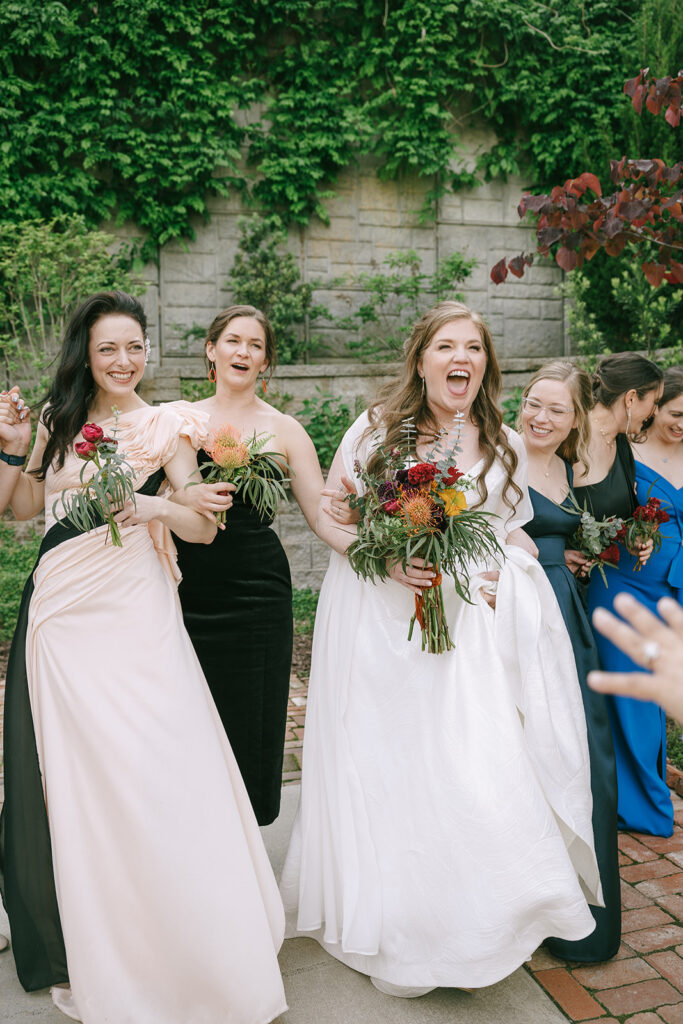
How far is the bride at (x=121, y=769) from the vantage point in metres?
2.56

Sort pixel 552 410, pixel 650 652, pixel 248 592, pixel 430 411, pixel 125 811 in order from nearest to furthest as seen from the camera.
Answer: pixel 650 652 < pixel 125 811 < pixel 430 411 < pixel 552 410 < pixel 248 592

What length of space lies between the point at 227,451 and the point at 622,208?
1.97 meters

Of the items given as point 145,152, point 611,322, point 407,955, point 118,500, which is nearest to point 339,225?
point 145,152

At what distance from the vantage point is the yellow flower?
2873mm

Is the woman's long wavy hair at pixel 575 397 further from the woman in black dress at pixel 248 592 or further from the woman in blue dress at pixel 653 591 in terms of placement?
the woman in black dress at pixel 248 592

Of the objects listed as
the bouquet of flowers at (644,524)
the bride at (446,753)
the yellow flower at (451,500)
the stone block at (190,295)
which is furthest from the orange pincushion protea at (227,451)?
the stone block at (190,295)

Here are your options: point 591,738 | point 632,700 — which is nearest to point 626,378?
point 632,700

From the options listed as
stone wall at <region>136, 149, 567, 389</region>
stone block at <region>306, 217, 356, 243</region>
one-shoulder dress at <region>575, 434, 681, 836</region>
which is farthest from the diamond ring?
stone block at <region>306, 217, 356, 243</region>

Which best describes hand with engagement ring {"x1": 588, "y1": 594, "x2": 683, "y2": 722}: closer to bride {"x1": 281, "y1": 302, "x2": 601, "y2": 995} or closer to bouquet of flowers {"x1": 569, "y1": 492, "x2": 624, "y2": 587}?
bride {"x1": 281, "y1": 302, "x2": 601, "y2": 995}

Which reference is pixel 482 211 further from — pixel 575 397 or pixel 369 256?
pixel 575 397

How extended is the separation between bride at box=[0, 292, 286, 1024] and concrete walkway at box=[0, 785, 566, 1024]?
6.9 inches

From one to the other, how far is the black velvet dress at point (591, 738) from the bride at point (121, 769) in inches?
47.6

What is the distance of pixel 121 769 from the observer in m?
2.62

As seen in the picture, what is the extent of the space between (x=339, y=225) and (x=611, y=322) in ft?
11.5
